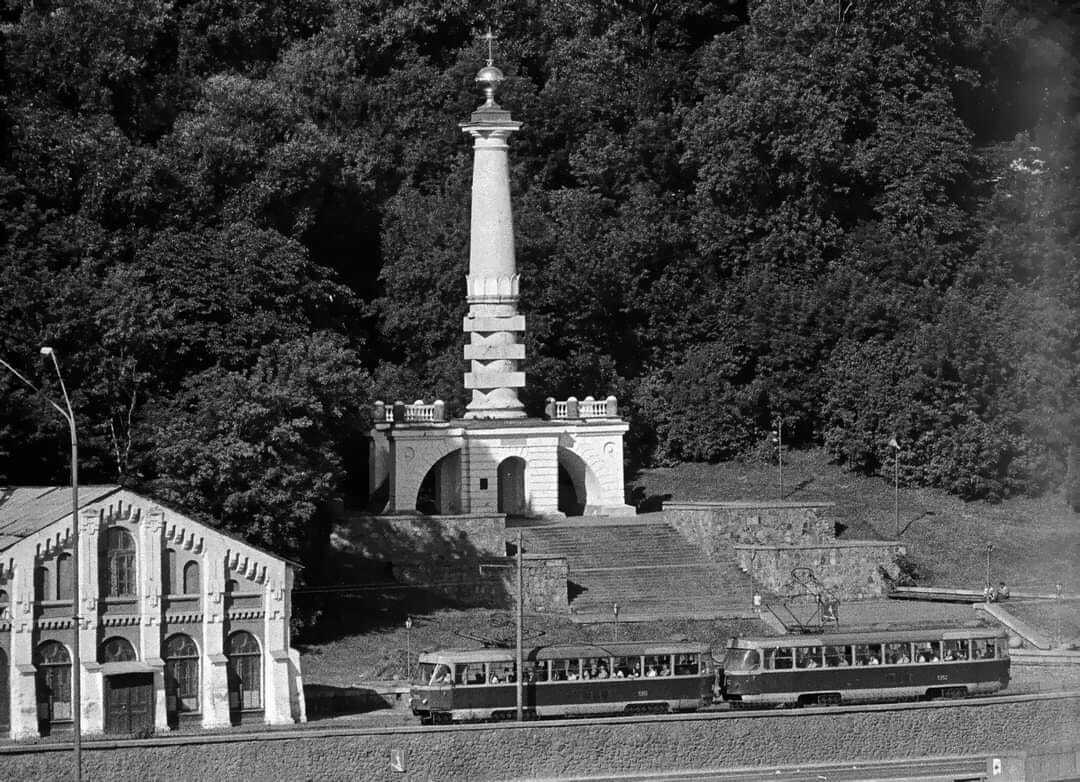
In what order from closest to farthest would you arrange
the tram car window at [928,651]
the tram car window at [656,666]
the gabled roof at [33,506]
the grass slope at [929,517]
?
the gabled roof at [33,506] < the tram car window at [656,666] < the tram car window at [928,651] < the grass slope at [929,517]

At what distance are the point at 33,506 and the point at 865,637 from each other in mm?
22249

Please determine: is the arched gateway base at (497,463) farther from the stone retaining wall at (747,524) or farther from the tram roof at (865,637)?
the tram roof at (865,637)

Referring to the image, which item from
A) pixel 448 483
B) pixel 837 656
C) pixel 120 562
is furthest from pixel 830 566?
pixel 120 562

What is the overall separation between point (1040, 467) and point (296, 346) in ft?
95.0

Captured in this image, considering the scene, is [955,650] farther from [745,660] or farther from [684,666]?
[684,666]

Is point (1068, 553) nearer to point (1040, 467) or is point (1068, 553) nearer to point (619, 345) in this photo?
point (1040, 467)

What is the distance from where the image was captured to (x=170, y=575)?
92.6 metres

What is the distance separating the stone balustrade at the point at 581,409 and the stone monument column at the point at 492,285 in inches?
41.8

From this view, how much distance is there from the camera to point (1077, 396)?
122375mm

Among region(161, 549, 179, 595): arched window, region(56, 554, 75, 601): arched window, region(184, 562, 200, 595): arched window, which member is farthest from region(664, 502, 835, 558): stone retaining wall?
region(56, 554, 75, 601): arched window

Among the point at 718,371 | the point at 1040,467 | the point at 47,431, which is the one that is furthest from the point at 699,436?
the point at 47,431

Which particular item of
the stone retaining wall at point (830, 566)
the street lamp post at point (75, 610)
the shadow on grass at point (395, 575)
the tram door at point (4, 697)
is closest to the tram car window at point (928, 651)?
the stone retaining wall at point (830, 566)

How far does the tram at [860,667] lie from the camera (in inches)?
3770

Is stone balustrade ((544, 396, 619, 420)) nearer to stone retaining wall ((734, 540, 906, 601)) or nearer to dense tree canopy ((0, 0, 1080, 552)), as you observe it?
dense tree canopy ((0, 0, 1080, 552))
